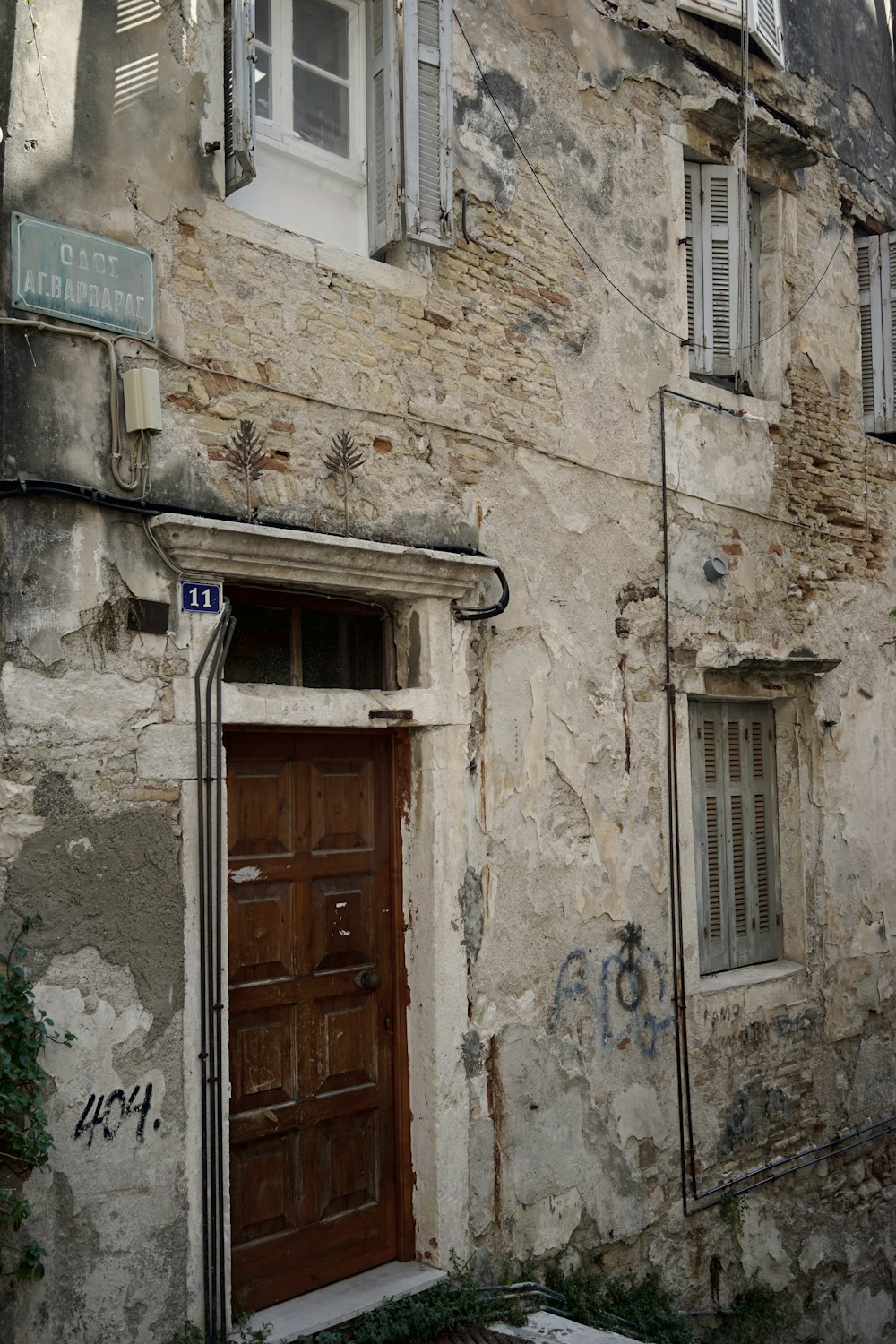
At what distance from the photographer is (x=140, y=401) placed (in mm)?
4051

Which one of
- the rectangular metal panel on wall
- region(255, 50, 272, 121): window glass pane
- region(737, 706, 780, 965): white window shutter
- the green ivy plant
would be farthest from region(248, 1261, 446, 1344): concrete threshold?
region(255, 50, 272, 121): window glass pane

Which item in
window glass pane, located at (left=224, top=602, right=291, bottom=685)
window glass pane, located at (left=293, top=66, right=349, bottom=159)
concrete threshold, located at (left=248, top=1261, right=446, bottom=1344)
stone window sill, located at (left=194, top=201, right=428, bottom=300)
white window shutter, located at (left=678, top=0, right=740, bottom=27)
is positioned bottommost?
concrete threshold, located at (left=248, top=1261, right=446, bottom=1344)

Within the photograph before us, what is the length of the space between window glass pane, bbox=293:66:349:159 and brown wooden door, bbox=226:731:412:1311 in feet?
7.87

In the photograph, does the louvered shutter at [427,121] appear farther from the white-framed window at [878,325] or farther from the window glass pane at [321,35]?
the white-framed window at [878,325]

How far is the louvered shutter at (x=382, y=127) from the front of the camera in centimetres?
505

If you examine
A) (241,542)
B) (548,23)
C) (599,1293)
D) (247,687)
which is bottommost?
(599,1293)

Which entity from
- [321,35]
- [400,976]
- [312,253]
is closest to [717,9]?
[321,35]

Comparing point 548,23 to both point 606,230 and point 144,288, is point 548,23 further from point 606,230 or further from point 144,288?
point 144,288

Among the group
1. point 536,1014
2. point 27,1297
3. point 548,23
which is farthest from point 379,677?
point 548,23

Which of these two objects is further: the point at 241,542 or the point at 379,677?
the point at 379,677

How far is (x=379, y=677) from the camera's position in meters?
5.17

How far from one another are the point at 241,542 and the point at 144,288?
0.89m

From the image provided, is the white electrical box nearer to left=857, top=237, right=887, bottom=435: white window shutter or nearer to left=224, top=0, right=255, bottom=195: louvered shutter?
A: left=224, top=0, right=255, bottom=195: louvered shutter

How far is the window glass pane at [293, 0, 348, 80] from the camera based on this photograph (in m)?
5.07
